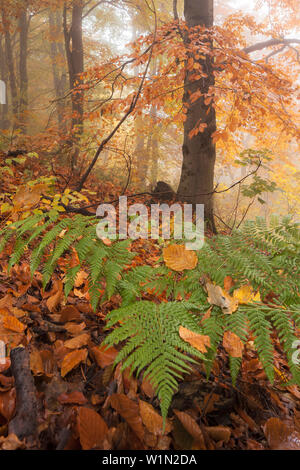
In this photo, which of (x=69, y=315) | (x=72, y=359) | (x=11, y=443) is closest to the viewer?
(x=11, y=443)

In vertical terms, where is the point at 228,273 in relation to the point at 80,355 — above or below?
above

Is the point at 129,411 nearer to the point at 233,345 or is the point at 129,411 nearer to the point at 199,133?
the point at 233,345

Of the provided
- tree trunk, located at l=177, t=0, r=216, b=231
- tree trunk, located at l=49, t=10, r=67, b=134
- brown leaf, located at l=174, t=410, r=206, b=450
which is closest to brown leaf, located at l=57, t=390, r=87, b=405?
brown leaf, located at l=174, t=410, r=206, b=450

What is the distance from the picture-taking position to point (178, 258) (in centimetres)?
147

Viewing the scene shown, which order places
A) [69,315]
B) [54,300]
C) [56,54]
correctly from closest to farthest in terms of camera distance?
[69,315]
[54,300]
[56,54]

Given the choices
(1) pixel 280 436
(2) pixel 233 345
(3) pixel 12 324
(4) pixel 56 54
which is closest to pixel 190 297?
(2) pixel 233 345

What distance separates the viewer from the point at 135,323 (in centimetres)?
108

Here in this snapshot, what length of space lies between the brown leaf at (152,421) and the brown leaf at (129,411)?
0.02m

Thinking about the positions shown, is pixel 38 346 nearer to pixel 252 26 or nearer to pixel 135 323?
pixel 135 323

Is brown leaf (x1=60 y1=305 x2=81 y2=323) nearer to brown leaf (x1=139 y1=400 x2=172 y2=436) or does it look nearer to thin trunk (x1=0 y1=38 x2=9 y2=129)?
brown leaf (x1=139 y1=400 x2=172 y2=436)

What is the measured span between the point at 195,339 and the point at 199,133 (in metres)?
4.45

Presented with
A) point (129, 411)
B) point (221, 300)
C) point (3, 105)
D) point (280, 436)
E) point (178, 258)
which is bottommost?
point (280, 436)
